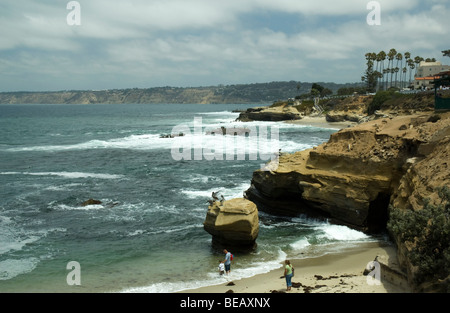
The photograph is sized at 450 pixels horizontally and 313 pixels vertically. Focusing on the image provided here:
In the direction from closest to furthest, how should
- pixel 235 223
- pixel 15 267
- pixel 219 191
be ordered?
pixel 15 267, pixel 235 223, pixel 219 191

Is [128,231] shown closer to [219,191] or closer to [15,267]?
[15,267]

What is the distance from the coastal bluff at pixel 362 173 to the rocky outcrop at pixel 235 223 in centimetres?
455

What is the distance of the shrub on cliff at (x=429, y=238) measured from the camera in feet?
32.9

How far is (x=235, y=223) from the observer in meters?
15.9

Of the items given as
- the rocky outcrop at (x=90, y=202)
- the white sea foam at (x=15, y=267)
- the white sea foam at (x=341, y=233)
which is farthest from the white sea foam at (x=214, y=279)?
the rocky outcrop at (x=90, y=202)

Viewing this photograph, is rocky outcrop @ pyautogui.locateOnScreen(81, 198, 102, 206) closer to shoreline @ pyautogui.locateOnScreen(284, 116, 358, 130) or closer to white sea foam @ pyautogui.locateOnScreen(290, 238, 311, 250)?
white sea foam @ pyautogui.locateOnScreen(290, 238, 311, 250)

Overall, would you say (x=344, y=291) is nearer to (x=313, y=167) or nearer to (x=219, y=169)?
(x=313, y=167)

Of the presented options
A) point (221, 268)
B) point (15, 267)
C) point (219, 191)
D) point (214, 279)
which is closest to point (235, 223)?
point (221, 268)

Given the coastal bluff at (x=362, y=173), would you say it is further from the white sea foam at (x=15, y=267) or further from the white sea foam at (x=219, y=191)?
the white sea foam at (x=15, y=267)

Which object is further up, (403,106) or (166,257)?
(403,106)

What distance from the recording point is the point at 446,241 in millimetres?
10203

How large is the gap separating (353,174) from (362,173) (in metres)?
→ 0.43

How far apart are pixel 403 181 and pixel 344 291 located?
21.6ft
